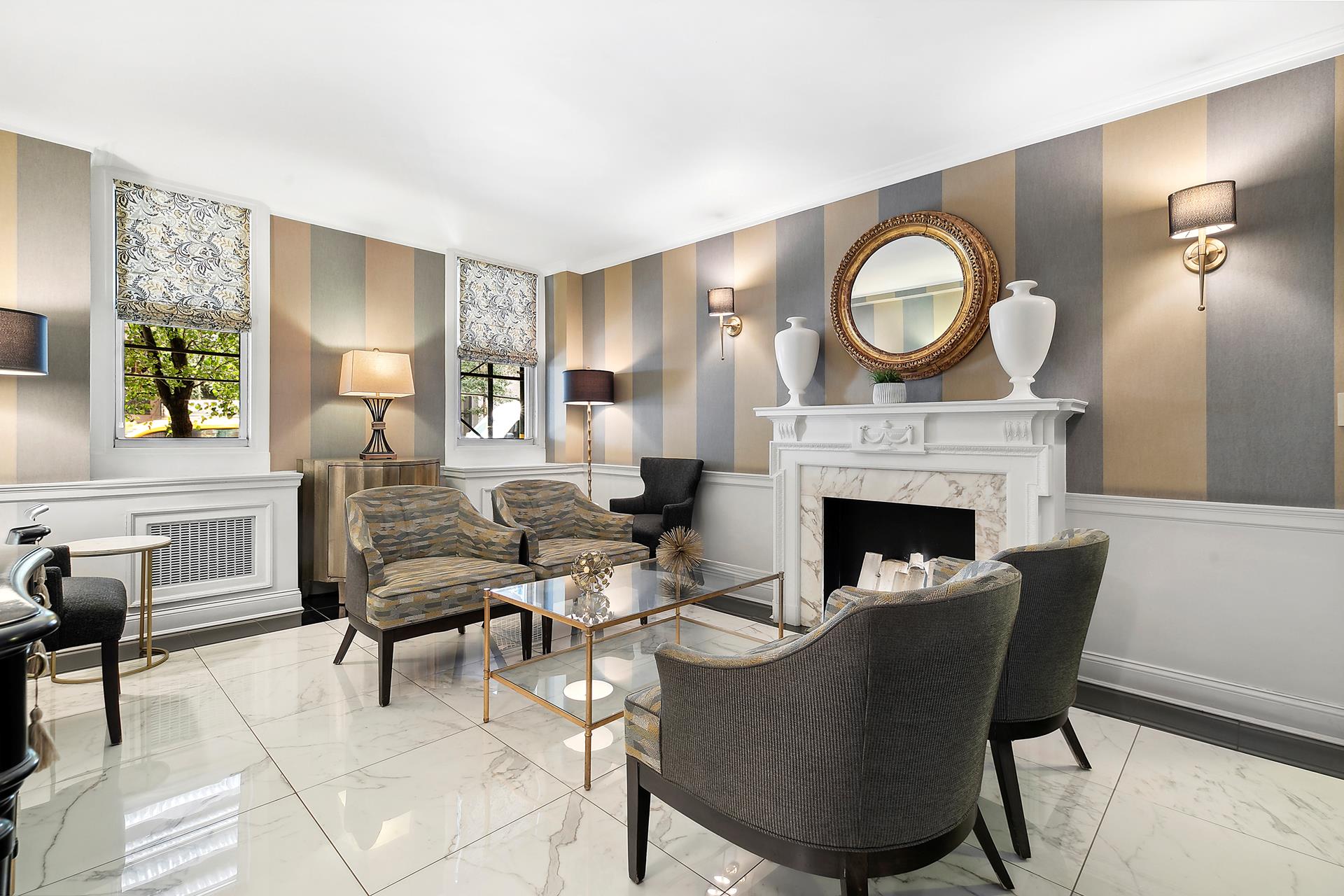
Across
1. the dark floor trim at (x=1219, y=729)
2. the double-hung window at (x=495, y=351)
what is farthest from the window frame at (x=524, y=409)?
the dark floor trim at (x=1219, y=729)

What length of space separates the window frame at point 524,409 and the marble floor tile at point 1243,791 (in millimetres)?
4619

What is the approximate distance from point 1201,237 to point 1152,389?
0.65 metres

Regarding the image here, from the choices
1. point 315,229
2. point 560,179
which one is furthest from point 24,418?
point 560,179

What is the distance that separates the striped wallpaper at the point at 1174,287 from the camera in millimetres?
2467

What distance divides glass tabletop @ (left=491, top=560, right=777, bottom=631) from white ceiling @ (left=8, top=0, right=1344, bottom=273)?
7.28 ft

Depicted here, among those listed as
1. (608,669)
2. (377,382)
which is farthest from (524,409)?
(608,669)

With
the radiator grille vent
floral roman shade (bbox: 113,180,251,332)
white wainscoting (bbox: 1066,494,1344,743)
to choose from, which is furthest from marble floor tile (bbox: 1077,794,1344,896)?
floral roman shade (bbox: 113,180,251,332)

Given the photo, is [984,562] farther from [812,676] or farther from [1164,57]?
[1164,57]

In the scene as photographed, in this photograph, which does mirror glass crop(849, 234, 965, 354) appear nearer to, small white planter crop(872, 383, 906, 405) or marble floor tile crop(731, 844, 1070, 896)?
small white planter crop(872, 383, 906, 405)

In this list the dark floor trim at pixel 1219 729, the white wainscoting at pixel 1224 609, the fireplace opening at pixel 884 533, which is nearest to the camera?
the dark floor trim at pixel 1219 729

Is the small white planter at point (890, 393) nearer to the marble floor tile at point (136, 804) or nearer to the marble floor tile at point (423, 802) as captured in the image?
the marble floor tile at point (423, 802)

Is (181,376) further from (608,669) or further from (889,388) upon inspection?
(889,388)

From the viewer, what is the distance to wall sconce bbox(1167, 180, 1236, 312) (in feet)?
8.22

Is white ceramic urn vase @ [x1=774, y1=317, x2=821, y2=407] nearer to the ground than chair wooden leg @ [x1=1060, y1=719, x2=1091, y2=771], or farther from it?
farther from it
